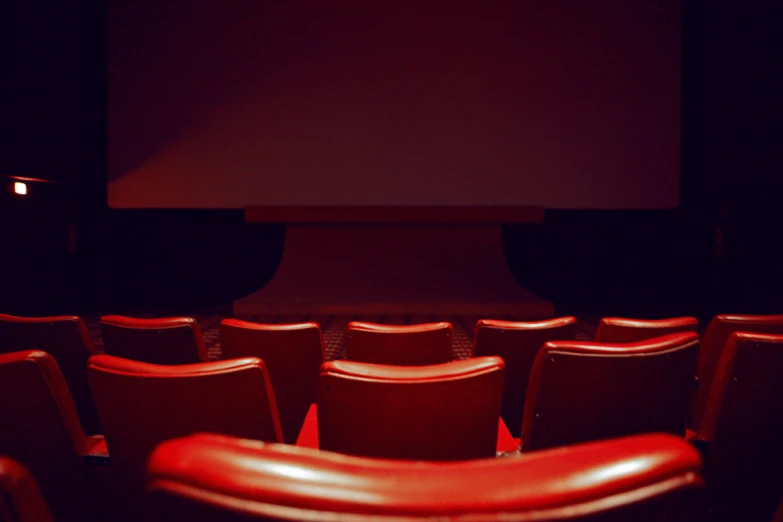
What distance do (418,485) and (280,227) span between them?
8.54m

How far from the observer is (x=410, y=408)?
925 millimetres

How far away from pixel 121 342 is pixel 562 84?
20.9ft

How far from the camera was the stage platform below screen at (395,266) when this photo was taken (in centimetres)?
688

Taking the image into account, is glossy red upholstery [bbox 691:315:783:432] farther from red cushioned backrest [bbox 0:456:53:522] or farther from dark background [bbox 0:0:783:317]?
dark background [bbox 0:0:783:317]

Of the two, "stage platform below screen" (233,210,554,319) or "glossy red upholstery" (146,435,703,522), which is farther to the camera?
"stage platform below screen" (233,210,554,319)

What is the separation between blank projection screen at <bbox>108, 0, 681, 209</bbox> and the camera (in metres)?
6.44

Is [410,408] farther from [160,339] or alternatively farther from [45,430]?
[160,339]

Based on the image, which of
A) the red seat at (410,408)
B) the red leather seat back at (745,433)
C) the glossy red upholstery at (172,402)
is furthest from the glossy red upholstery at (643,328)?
the glossy red upholstery at (172,402)

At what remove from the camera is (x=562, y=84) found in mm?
6480

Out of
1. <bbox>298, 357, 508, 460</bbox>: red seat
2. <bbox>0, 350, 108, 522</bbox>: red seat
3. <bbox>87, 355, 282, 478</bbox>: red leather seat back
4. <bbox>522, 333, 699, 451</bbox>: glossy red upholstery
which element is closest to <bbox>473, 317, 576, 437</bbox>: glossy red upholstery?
<bbox>522, 333, 699, 451</bbox>: glossy red upholstery

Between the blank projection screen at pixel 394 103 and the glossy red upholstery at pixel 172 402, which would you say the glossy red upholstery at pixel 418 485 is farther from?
the blank projection screen at pixel 394 103

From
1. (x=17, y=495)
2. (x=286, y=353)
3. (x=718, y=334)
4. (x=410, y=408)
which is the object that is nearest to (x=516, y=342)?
(x=718, y=334)

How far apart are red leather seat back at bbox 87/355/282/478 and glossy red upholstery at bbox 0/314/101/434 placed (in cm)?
86

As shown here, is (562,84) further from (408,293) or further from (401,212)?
(408,293)
